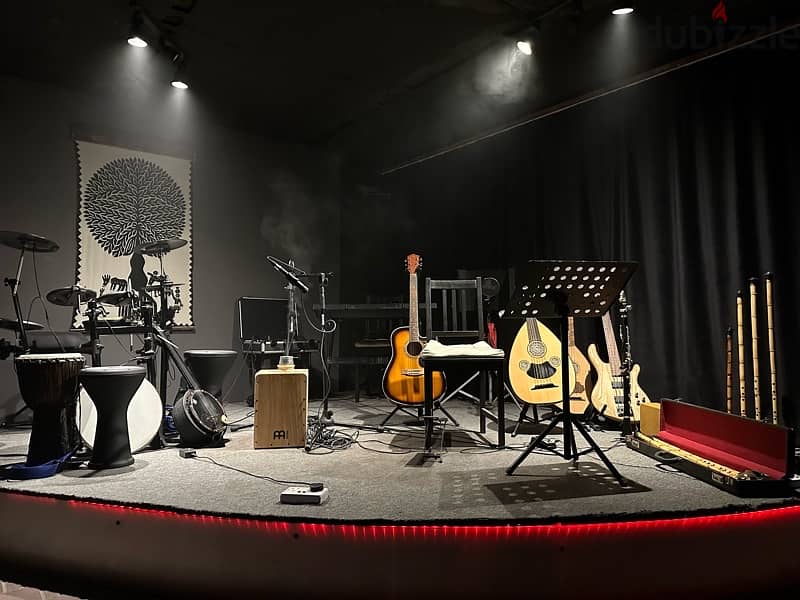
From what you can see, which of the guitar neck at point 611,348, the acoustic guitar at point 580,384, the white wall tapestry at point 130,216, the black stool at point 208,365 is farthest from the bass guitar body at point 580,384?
the white wall tapestry at point 130,216

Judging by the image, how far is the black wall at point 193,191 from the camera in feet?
15.9

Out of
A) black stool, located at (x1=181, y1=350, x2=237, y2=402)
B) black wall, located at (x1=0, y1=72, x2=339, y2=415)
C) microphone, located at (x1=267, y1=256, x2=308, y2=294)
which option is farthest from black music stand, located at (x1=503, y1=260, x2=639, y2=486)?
black wall, located at (x1=0, y1=72, x2=339, y2=415)

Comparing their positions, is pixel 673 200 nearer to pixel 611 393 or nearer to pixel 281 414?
pixel 611 393

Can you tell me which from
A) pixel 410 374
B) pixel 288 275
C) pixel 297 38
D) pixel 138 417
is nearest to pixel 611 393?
pixel 410 374

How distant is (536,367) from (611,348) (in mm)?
608

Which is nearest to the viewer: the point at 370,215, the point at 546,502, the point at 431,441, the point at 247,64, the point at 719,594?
the point at 719,594

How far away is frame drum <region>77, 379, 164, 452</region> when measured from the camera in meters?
3.10

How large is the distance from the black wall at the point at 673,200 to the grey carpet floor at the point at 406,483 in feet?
3.80

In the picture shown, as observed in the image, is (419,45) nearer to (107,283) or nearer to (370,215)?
(370,215)

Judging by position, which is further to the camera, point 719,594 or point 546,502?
point 546,502

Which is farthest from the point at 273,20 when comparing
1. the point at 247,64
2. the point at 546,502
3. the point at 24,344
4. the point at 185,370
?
the point at 546,502

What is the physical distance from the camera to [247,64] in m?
4.91

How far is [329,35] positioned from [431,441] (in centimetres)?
337

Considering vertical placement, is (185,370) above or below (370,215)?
below
